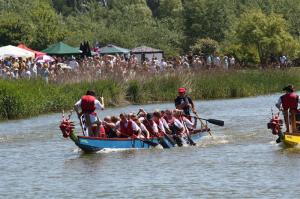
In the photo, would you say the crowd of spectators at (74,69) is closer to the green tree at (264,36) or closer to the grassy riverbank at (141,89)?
the grassy riverbank at (141,89)

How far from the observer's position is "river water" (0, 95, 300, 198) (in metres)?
25.0

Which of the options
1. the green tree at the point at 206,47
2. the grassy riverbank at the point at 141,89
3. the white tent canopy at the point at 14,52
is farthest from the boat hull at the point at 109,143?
the green tree at the point at 206,47

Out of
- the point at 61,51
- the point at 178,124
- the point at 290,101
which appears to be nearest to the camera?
the point at 290,101

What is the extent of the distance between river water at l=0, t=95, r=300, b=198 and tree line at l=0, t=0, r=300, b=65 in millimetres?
39236

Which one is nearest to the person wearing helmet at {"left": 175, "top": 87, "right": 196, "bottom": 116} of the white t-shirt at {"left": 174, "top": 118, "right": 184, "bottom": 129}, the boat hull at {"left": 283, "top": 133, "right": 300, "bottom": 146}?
the white t-shirt at {"left": 174, "top": 118, "right": 184, "bottom": 129}

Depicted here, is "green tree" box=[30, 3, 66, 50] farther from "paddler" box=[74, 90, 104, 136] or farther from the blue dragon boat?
"paddler" box=[74, 90, 104, 136]

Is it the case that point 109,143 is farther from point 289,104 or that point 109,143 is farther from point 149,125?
point 289,104

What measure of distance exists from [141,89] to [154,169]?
25.5 metres

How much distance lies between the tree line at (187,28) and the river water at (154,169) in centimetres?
3924

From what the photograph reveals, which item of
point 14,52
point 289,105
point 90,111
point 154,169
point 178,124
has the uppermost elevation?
point 14,52

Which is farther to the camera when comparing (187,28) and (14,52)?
(187,28)

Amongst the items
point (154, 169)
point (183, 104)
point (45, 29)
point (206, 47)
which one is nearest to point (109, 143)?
point (154, 169)

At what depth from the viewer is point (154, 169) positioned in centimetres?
2859

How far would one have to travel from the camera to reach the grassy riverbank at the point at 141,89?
45.9 metres
